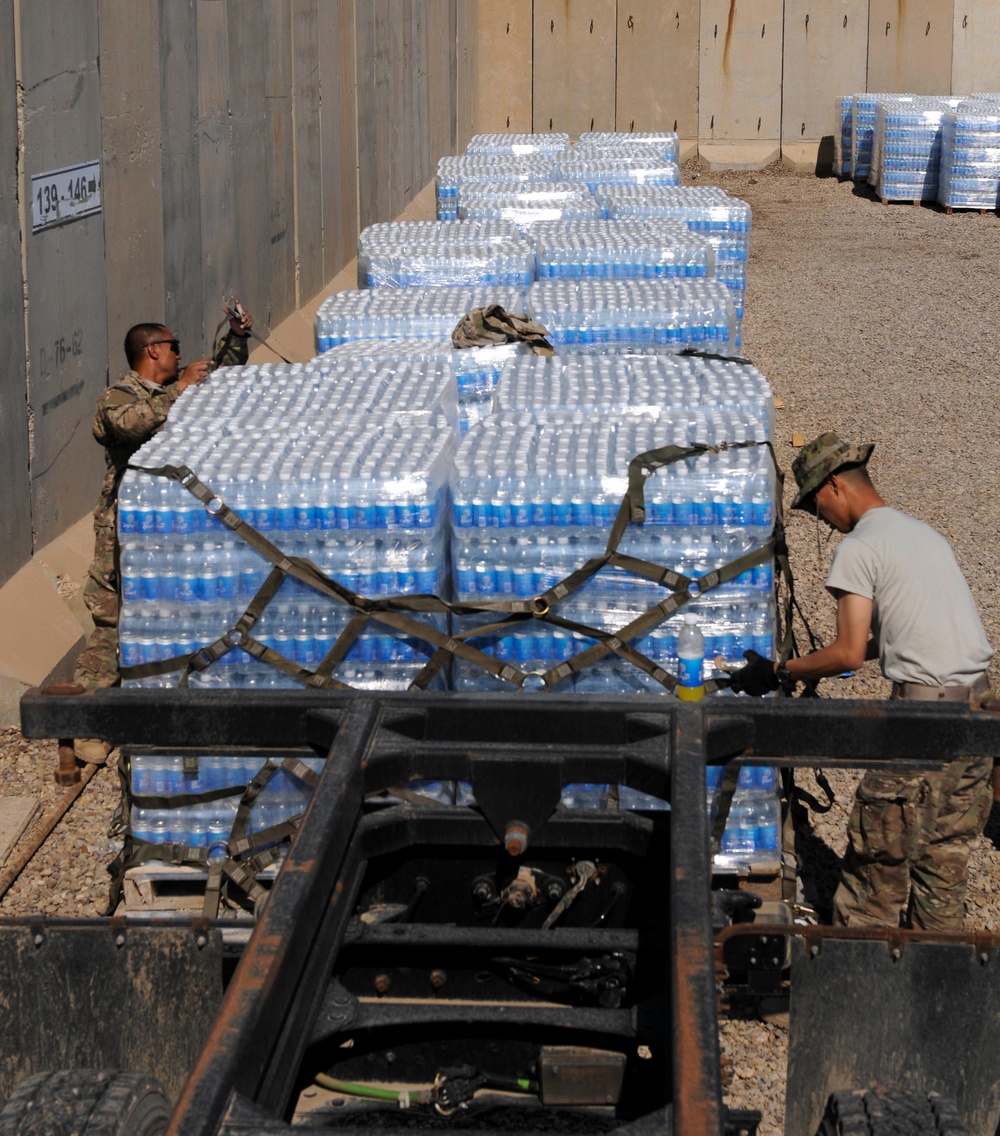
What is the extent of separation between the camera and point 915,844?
547cm

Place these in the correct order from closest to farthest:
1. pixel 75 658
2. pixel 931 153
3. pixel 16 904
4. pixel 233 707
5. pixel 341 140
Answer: pixel 233 707, pixel 16 904, pixel 75 658, pixel 341 140, pixel 931 153

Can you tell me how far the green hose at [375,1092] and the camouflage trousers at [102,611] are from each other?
13.8 ft

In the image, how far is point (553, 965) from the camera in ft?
12.7

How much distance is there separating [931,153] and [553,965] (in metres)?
26.1

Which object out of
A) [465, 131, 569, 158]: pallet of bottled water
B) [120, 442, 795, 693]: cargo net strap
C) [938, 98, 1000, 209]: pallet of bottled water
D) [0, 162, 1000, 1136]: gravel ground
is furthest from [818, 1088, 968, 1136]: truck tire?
[938, 98, 1000, 209]: pallet of bottled water

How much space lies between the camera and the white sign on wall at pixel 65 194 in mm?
8328

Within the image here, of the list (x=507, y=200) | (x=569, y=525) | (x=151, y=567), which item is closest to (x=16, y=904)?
(x=151, y=567)

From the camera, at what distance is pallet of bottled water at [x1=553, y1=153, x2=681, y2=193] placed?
51.2 ft

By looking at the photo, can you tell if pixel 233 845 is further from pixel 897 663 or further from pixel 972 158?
pixel 972 158

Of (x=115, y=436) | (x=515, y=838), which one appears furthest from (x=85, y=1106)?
(x=115, y=436)

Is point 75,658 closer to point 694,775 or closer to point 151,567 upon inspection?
point 151,567

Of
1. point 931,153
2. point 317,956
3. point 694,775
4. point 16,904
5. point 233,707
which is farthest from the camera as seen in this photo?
point 931,153

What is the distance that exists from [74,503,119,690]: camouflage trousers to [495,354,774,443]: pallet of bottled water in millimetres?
2238

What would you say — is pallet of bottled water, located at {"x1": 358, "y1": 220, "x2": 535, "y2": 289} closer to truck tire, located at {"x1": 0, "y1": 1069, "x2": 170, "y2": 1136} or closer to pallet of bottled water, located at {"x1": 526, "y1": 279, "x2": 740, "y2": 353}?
pallet of bottled water, located at {"x1": 526, "y1": 279, "x2": 740, "y2": 353}
